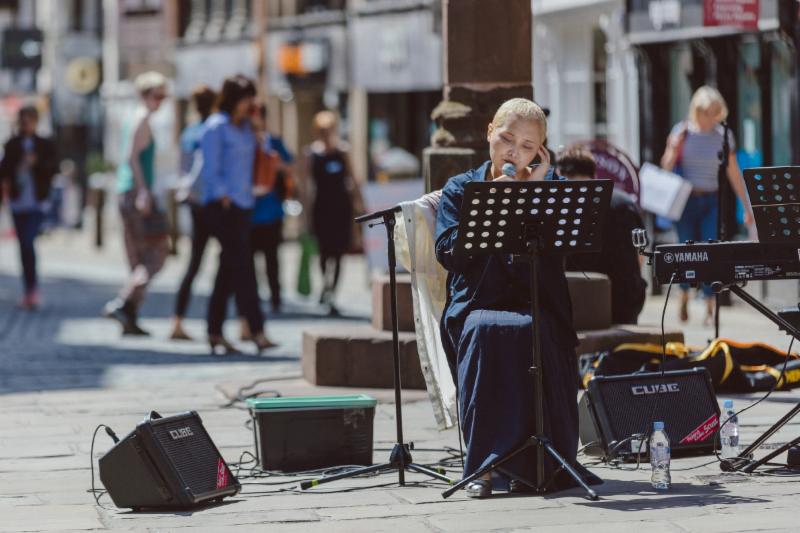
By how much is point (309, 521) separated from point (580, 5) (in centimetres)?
1532

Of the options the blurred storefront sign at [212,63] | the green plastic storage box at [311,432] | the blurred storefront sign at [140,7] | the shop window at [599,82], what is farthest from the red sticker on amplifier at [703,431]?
the blurred storefront sign at [140,7]

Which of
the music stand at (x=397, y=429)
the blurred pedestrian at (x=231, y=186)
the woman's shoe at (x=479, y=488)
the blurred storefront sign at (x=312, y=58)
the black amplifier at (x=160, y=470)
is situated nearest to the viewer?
the black amplifier at (x=160, y=470)

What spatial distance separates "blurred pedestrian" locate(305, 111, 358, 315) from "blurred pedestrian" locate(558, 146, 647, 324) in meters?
6.69

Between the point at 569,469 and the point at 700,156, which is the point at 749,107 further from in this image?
the point at 569,469

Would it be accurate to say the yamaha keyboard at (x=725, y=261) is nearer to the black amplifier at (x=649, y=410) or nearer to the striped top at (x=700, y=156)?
the black amplifier at (x=649, y=410)

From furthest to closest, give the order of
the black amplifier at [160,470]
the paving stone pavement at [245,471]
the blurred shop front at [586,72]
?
the blurred shop front at [586,72] → the black amplifier at [160,470] → the paving stone pavement at [245,471]

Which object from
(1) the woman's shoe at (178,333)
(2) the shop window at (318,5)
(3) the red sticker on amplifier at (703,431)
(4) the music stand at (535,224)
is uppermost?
(2) the shop window at (318,5)

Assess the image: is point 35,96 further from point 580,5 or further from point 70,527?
point 70,527

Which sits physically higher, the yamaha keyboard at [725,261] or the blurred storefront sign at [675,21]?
the blurred storefront sign at [675,21]

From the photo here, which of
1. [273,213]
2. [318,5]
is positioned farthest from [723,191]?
[318,5]

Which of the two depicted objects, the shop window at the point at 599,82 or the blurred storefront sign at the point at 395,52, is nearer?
the shop window at the point at 599,82

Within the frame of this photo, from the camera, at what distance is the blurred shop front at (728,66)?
646 inches

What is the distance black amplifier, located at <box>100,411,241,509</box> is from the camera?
7.43 metres

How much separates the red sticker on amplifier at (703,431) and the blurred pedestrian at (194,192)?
19.1 ft
